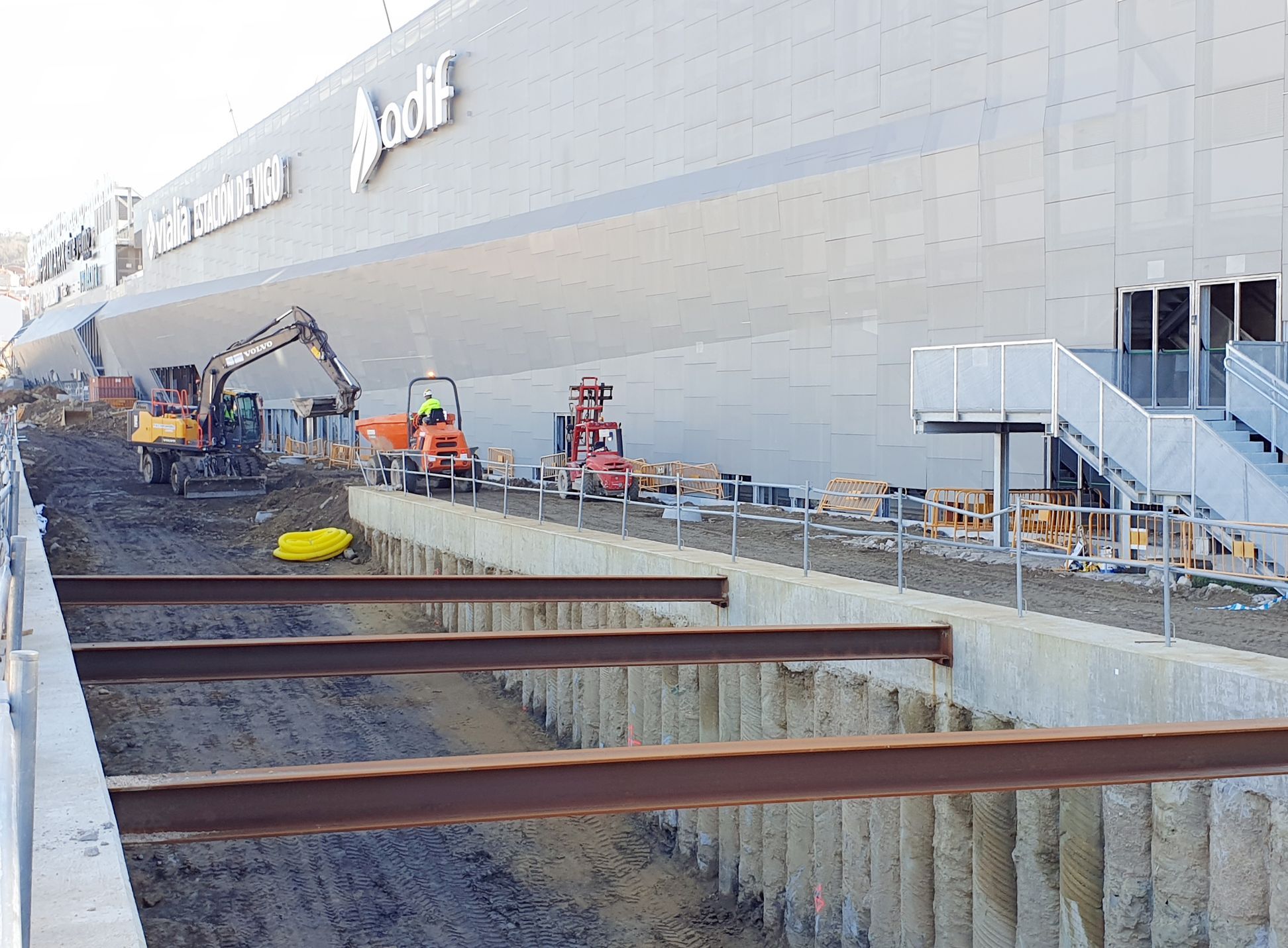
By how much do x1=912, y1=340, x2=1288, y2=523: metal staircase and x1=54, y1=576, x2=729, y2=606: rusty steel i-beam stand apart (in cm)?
642

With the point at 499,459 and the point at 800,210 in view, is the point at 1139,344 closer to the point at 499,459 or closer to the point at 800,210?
the point at 800,210

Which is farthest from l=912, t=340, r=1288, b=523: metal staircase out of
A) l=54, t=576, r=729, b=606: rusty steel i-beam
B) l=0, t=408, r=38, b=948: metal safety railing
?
l=0, t=408, r=38, b=948: metal safety railing

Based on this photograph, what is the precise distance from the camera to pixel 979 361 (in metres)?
19.4

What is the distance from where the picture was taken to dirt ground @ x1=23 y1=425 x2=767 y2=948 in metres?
12.4

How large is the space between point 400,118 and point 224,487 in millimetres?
17400

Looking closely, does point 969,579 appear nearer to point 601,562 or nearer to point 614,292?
point 601,562

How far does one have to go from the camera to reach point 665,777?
7059 millimetres

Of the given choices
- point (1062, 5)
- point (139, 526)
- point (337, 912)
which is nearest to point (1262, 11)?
point (1062, 5)

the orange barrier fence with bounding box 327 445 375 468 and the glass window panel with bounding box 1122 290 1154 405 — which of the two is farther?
the orange barrier fence with bounding box 327 445 375 468

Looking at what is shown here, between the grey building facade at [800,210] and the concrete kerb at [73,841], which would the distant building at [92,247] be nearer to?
the grey building facade at [800,210]

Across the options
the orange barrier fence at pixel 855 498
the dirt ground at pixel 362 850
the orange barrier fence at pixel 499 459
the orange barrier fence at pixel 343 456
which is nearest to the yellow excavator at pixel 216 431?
the orange barrier fence at pixel 499 459

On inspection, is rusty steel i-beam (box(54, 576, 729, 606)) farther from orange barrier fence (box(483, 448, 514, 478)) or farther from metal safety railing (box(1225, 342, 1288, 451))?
orange barrier fence (box(483, 448, 514, 478))

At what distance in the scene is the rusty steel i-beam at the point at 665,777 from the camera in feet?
21.2

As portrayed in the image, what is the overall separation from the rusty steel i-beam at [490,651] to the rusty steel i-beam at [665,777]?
3.54 meters
